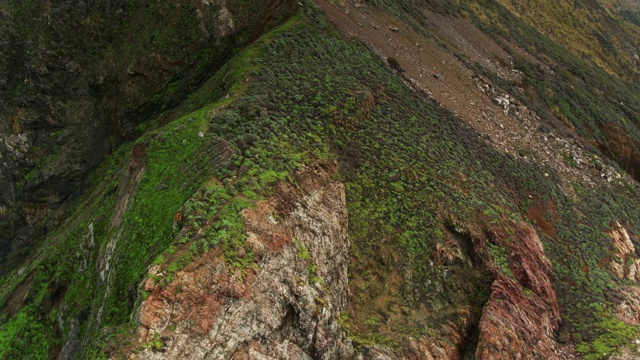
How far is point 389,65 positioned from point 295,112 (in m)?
10.4

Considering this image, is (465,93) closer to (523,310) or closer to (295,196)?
(523,310)

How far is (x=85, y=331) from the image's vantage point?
43.0ft

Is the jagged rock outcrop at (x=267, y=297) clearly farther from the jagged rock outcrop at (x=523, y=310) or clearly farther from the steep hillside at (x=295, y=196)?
the jagged rock outcrop at (x=523, y=310)

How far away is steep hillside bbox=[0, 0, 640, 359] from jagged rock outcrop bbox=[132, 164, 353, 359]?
49 mm

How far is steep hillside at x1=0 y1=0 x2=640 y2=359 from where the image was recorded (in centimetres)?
1183

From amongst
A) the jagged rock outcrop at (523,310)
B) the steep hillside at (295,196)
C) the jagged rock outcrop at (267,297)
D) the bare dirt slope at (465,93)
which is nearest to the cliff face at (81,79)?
the steep hillside at (295,196)

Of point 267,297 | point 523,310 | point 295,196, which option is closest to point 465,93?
point 523,310

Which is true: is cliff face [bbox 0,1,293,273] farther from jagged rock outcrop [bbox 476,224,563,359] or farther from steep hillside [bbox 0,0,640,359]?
jagged rock outcrop [bbox 476,224,563,359]

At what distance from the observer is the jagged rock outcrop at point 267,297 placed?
398 inches

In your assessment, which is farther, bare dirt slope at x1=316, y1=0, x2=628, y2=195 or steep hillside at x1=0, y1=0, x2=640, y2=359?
bare dirt slope at x1=316, y1=0, x2=628, y2=195

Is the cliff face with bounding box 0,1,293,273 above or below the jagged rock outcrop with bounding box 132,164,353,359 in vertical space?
below

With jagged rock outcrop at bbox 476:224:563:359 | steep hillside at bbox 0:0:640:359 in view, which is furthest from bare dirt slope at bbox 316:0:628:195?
jagged rock outcrop at bbox 476:224:563:359

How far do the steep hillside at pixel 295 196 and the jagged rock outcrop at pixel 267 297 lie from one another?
49 mm

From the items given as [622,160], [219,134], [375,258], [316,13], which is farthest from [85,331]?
[622,160]
